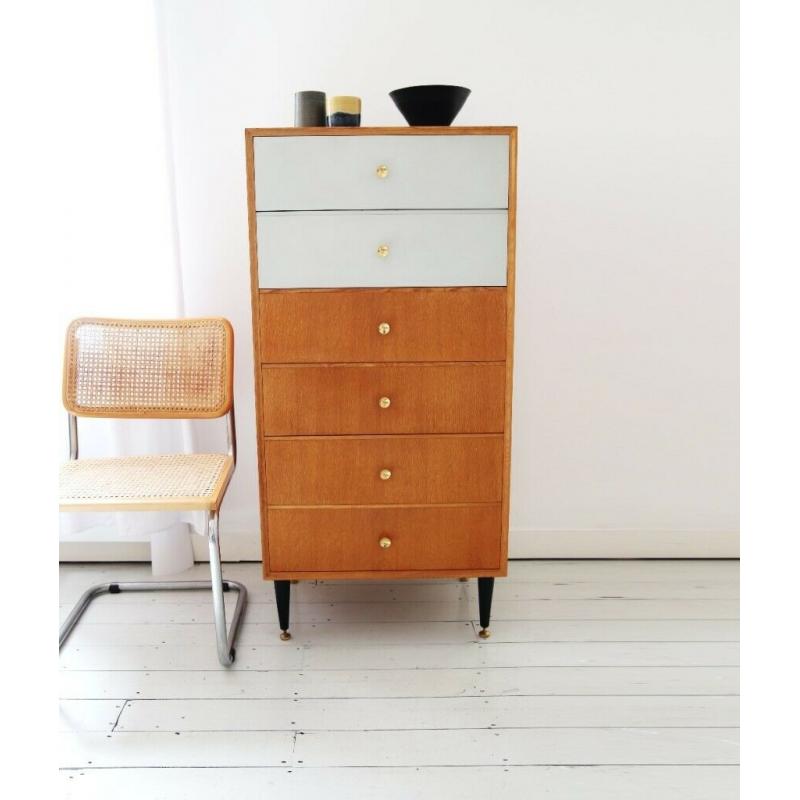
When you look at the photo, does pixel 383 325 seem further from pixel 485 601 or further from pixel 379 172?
pixel 485 601

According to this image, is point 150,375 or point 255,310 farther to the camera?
point 150,375

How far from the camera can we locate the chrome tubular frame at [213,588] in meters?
1.61

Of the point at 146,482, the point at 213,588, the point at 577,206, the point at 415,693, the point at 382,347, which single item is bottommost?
the point at 415,693

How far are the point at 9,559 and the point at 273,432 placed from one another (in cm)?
123

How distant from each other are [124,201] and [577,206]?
1.29m

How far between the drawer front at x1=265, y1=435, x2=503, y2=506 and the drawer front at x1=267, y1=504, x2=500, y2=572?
0.03 metres

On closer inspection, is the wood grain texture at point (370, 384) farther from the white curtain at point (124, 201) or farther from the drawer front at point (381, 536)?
the white curtain at point (124, 201)

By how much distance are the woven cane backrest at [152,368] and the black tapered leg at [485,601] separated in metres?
0.82

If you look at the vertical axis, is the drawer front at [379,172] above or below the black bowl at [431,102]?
below

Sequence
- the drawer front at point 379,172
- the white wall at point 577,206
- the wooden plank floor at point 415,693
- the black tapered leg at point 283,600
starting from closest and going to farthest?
the wooden plank floor at point 415,693
the drawer front at point 379,172
the black tapered leg at point 283,600
the white wall at point 577,206

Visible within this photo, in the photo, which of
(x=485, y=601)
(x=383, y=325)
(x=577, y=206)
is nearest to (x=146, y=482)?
(x=383, y=325)

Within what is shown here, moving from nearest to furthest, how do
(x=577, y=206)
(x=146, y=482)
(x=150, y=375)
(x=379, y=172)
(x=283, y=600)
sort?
(x=379, y=172), (x=146, y=482), (x=283, y=600), (x=150, y=375), (x=577, y=206)

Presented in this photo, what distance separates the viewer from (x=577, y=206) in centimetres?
205

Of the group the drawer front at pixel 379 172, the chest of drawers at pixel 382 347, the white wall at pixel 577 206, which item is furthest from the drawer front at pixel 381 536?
the drawer front at pixel 379 172
